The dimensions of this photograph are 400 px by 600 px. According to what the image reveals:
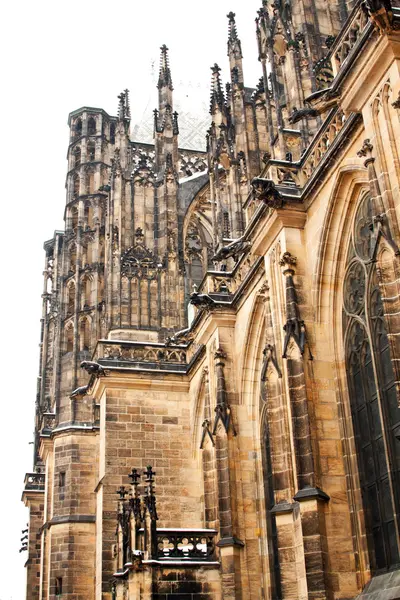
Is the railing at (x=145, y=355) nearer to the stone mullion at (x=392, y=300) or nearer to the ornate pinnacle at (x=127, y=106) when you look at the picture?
the ornate pinnacle at (x=127, y=106)

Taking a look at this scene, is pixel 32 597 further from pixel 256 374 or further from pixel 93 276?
pixel 256 374

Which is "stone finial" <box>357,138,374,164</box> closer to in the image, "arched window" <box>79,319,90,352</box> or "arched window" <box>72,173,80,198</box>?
"arched window" <box>79,319,90,352</box>

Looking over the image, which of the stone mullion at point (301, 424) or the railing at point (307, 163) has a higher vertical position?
the railing at point (307, 163)

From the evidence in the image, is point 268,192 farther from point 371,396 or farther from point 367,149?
point 371,396

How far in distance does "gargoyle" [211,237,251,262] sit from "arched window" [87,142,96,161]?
13.4 m

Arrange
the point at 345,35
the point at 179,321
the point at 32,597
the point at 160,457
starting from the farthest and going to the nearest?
the point at 32,597, the point at 179,321, the point at 160,457, the point at 345,35

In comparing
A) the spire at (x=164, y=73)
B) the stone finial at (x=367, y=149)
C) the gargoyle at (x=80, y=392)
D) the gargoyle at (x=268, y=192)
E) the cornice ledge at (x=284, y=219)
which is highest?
the spire at (x=164, y=73)

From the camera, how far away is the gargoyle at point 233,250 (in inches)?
754

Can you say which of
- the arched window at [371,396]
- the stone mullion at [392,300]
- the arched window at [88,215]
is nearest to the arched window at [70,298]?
the arched window at [88,215]

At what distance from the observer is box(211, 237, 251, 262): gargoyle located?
62.8 ft

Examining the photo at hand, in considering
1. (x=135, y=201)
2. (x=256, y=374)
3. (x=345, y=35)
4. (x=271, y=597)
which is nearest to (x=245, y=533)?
(x=271, y=597)

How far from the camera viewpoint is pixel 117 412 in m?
23.4

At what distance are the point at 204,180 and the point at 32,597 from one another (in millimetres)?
19179

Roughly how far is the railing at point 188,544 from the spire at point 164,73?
678 inches
